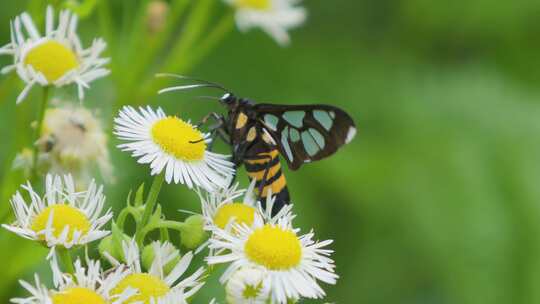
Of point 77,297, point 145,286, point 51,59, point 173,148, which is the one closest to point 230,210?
point 173,148

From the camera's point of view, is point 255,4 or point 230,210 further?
point 255,4

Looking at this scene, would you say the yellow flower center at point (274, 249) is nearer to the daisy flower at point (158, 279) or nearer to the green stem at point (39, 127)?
the daisy flower at point (158, 279)

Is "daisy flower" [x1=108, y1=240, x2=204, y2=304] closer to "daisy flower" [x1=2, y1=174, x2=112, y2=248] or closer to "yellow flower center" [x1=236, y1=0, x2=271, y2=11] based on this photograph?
"daisy flower" [x1=2, y1=174, x2=112, y2=248]

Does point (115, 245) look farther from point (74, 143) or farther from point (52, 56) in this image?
point (74, 143)

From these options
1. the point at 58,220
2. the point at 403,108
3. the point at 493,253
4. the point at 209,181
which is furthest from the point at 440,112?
the point at 58,220

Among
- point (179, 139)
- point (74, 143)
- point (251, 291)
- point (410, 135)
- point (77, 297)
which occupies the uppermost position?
point (410, 135)

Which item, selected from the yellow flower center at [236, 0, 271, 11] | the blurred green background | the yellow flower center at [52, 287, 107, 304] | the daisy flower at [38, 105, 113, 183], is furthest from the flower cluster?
the yellow flower center at [236, 0, 271, 11]

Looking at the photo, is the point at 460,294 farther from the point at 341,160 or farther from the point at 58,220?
the point at 58,220
